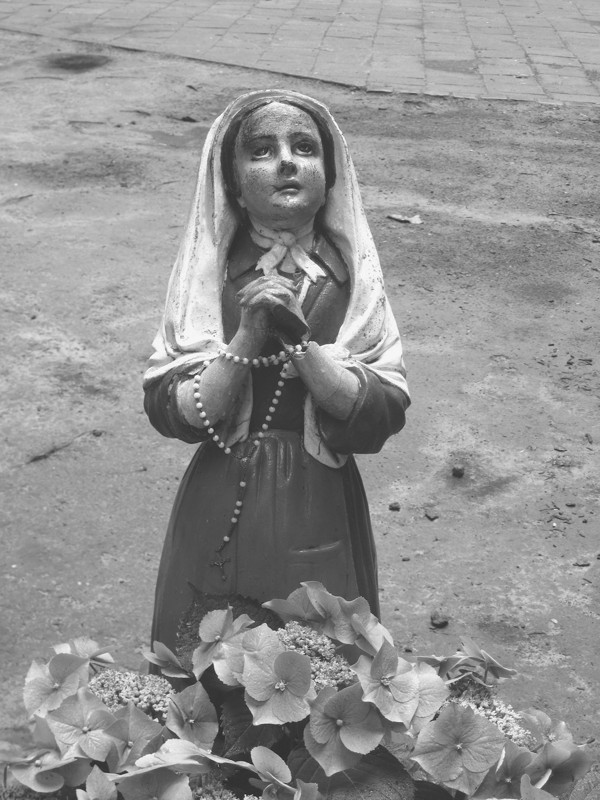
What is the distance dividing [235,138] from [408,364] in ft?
11.3

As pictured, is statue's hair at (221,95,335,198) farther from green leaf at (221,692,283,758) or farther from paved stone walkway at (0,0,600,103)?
paved stone walkway at (0,0,600,103)

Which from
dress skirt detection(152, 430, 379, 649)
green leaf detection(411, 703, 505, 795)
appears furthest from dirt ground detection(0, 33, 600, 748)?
green leaf detection(411, 703, 505, 795)

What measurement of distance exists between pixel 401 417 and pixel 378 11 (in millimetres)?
10705

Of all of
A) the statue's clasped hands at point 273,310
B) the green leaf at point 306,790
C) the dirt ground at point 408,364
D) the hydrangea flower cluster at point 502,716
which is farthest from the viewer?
the dirt ground at point 408,364

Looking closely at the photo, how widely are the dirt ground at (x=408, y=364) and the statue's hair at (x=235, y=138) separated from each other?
191 centimetres

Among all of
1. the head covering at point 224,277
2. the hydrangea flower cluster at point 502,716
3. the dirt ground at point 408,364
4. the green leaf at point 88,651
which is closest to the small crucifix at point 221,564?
the head covering at point 224,277

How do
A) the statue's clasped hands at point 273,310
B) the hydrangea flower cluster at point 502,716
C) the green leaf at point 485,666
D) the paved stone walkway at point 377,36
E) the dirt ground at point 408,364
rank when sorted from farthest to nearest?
the paved stone walkway at point 377,36, the dirt ground at point 408,364, the statue's clasped hands at point 273,310, the green leaf at point 485,666, the hydrangea flower cluster at point 502,716

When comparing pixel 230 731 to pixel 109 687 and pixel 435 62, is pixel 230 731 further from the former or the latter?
pixel 435 62

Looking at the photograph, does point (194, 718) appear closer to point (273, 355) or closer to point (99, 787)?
point (99, 787)

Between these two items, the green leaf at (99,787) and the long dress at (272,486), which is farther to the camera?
the long dress at (272,486)

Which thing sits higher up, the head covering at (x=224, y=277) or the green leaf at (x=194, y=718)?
the head covering at (x=224, y=277)

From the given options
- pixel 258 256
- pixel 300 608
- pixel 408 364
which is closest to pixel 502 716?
pixel 300 608

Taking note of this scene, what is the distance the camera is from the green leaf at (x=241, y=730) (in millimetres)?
1979

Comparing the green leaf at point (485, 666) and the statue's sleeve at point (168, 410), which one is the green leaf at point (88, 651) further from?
the green leaf at point (485, 666)
